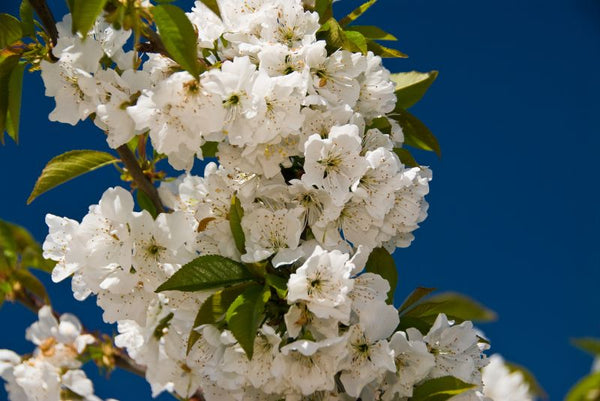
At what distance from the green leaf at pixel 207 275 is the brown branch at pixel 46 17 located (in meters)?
0.62

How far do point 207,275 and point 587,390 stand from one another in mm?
789

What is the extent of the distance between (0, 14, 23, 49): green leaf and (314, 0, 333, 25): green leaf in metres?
0.72

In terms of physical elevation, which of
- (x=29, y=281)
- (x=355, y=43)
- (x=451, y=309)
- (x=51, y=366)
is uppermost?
(x=355, y=43)

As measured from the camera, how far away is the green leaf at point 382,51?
6.12 feet

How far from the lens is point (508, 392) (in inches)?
94.6

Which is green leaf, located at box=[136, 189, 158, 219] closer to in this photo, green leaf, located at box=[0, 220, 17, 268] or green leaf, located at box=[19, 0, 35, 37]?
green leaf, located at box=[19, 0, 35, 37]

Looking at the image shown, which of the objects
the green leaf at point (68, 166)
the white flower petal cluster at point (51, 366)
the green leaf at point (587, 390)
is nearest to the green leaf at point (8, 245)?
the white flower petal cluster at point (51, 366)

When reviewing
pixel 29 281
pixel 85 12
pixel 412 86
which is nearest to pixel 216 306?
pixel 85 12

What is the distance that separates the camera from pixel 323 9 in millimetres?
1813

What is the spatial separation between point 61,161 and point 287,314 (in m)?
0.71

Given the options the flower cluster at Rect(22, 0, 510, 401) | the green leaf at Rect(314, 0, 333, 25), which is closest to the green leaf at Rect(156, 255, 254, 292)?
the flower cluster at Rect(22, 0, 510, 401)

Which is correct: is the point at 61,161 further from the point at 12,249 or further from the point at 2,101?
the point at 12,249

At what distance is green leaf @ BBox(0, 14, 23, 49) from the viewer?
5.30ft

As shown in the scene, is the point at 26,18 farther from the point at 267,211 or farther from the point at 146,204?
the point at 267,211
